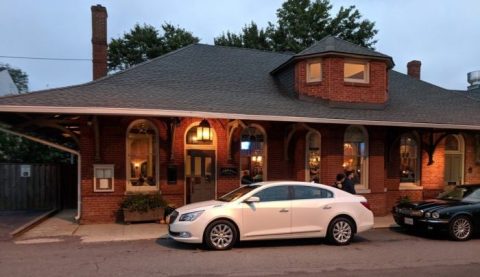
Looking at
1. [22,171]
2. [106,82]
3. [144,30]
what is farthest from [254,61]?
[144,30]

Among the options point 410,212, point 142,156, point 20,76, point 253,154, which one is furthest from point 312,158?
point 20,76

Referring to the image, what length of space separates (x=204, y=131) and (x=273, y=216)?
17.7ft

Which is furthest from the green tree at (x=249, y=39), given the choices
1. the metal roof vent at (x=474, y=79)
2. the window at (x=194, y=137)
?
the window at (x=194, y=137)

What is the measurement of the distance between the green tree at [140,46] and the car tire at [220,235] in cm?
2840

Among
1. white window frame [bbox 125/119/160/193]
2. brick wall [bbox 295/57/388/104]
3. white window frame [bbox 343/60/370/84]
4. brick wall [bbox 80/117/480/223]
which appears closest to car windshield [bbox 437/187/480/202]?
brick wall [bbox 80/117/480/223]

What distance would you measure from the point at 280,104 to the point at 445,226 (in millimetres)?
6133

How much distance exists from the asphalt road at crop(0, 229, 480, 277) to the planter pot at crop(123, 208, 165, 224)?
7.76ft

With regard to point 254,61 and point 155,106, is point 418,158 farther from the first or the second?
point 155,106

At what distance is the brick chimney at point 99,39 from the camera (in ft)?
57.3

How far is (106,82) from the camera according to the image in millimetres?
14391

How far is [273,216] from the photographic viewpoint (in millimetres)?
9867

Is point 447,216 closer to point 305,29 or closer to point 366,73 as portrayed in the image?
point 366,73

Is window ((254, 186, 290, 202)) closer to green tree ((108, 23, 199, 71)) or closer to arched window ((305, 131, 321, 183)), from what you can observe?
arched window ((305, 131, 321, 183))

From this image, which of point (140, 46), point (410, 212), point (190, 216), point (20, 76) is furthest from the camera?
point (20, 76)
